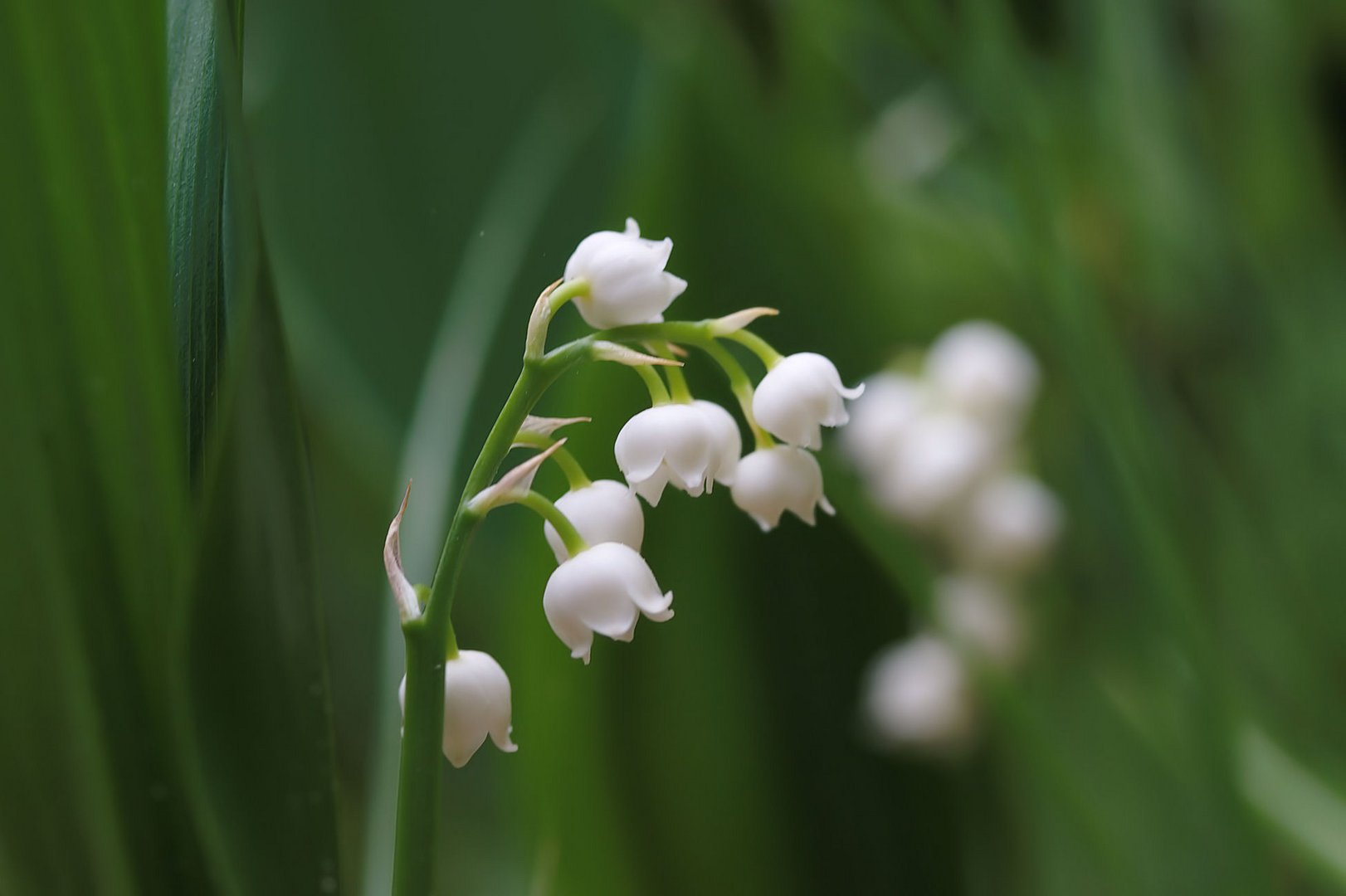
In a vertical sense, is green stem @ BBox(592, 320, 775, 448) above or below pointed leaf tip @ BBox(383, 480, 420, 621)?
above

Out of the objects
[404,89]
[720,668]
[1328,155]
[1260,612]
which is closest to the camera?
[404,89]

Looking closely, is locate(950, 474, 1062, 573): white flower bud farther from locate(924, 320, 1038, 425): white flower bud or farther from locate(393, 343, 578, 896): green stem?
locate(393, 343, 578, 896): green stem

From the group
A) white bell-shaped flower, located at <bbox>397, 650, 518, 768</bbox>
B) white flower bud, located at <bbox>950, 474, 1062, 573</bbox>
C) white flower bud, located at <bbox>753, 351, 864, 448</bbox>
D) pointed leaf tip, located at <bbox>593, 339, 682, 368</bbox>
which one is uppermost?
pointed leaf tip, located at <bbox>593, 339, 682, 368</bbox>

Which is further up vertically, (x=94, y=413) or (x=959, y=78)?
(x=959, y=78)

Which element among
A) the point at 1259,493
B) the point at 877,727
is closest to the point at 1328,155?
the point at 1259,493

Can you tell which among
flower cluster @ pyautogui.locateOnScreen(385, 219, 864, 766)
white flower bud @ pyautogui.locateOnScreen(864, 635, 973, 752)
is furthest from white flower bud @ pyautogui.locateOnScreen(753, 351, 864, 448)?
white flower bud @ pyautogui.locateOnScreen(864, 635, 973, 752)

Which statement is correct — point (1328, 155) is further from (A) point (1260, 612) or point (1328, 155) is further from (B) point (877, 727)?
(B) point (877, 727)
